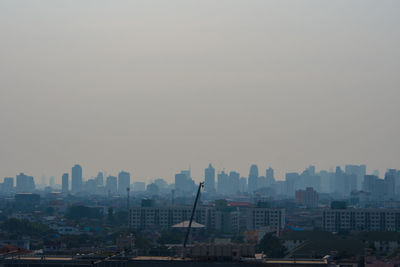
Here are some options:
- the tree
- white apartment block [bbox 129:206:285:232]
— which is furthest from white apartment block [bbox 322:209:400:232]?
the tree

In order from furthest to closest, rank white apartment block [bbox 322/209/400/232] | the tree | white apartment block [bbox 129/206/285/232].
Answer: white apartment block [bbox 129/206/285/232] → white apartment block [bbox 322/209/400/232] → the tree

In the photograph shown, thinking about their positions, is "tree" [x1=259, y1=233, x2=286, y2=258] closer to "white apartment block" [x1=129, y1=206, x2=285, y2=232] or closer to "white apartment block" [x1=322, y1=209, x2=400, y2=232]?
"white apartment block" [x1=322, y1=209, x2=400, y2=232]

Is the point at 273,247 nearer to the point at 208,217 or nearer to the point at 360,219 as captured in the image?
the point at 360,219

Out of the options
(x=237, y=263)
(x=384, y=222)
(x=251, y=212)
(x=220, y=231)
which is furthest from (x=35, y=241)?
(x=237, y=263)

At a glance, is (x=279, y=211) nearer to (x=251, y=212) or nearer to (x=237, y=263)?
(x=251, y=212)

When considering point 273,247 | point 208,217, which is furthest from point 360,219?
point 273,247
